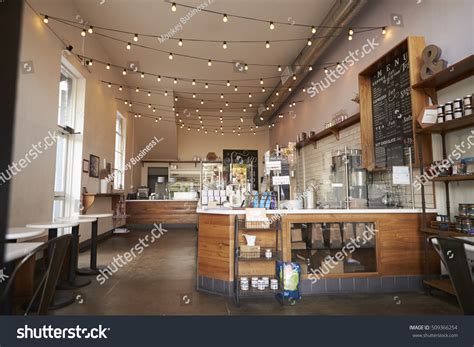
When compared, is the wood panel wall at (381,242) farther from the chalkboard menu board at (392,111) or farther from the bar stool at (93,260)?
the bar stool at (93,260)

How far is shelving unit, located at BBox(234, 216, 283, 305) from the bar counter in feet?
0.04

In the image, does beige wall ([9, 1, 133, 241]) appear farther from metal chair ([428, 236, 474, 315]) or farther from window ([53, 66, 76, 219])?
metal chair ([428, 236, 474, 315])

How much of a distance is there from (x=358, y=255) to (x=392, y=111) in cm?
200

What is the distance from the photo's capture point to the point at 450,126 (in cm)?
287

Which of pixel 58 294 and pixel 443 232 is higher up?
pixel 443 232

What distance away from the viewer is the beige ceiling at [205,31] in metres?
4.96

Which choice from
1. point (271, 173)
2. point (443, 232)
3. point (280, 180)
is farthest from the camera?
point (271, 173)

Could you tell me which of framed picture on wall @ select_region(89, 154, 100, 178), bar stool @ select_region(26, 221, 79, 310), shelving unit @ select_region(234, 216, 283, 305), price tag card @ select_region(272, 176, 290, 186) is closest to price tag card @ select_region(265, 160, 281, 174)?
price tag card @ select_region(272, 176, 290, 186)

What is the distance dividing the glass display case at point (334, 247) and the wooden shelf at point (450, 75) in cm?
174

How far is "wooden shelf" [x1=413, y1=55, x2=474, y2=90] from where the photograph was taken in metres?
2.61

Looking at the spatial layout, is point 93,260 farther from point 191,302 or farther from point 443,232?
point 443,232

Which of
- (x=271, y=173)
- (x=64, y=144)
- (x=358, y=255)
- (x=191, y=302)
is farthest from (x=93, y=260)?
(x=358, y=255)

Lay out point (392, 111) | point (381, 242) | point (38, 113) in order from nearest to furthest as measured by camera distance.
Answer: point (381, 242) → point (392, 111) → point (38, 113)

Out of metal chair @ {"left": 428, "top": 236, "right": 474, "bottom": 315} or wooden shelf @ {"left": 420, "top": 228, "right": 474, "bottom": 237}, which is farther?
wooden shelf @ {"left": 420, "top": 228, "right": 474, "bottom": 237}
